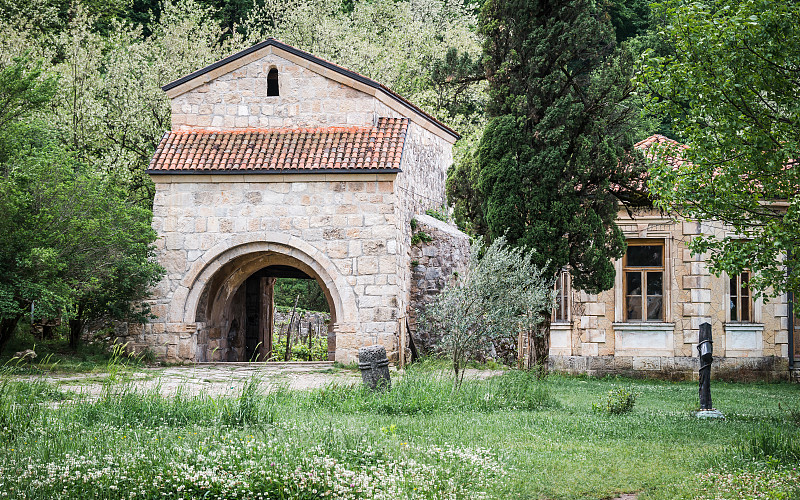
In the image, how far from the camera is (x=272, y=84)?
17125 millimetres

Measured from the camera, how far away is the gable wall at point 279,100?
16.9 metres

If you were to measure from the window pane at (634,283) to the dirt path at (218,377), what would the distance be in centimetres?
355

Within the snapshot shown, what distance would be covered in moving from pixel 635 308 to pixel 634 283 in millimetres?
522

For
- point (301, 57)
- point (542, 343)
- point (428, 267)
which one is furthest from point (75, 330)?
point (542, 343)

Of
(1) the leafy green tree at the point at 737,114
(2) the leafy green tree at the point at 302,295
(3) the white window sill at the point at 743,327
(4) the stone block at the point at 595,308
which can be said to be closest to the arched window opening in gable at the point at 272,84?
(4) the stone block at the point at 595,308

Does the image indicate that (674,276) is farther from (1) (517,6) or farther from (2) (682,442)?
(2) (682,442)

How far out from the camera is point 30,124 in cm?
1468

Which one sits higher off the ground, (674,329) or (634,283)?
(634,283)

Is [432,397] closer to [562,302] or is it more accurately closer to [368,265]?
[368,265]

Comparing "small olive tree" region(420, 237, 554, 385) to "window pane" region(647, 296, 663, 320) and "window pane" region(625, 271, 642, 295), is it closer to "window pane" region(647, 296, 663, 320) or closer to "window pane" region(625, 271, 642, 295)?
"window pane" region(625, 271, 642, 295)

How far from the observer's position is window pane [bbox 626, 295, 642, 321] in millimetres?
16453

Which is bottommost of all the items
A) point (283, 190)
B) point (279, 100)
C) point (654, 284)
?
point (654, 284)

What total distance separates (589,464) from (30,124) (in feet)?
40.7

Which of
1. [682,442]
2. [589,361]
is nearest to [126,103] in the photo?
[589,361]
